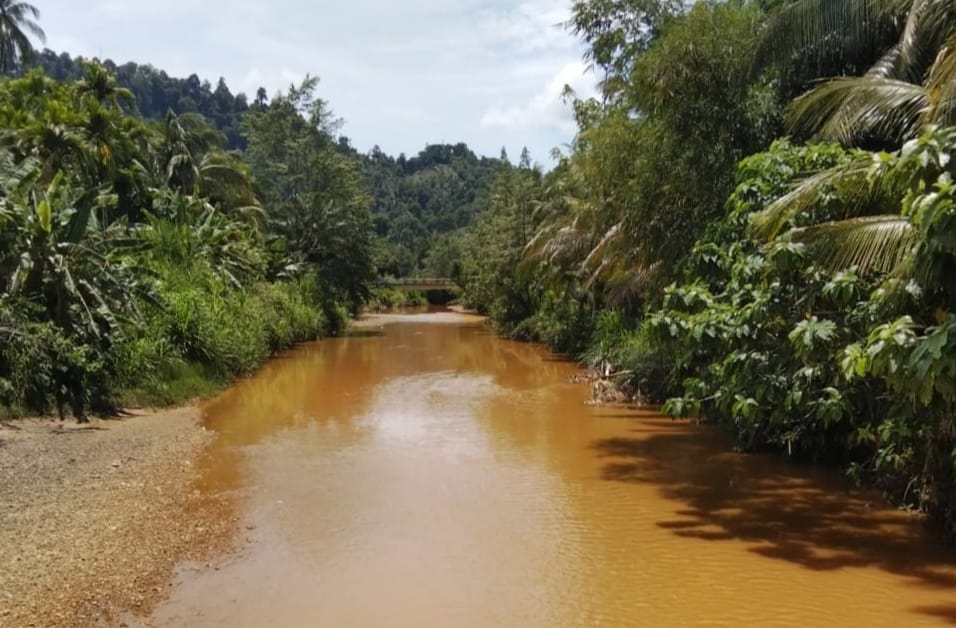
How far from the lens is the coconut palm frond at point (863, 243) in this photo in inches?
269

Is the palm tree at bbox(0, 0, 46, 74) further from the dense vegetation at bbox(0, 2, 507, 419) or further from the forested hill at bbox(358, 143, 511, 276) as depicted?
the forested hill at bbox(358, 143, 511, 276)

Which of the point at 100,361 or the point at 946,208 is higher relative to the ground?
the point at 946,208

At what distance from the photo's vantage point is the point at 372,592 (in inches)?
257

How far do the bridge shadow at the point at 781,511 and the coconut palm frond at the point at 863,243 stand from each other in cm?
270

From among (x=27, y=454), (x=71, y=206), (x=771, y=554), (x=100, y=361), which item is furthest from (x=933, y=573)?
(x=71, y=206)

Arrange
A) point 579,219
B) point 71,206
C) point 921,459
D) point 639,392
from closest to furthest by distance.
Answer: point 921,459, point 71,206, point 639,392, point 579,219

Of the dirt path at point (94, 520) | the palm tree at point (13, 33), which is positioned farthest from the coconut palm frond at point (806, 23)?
the palm tree at point (13, 33)

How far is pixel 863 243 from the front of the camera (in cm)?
702

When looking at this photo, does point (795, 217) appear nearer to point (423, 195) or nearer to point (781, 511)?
point (781, 511)

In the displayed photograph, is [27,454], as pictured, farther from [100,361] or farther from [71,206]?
[71,206]

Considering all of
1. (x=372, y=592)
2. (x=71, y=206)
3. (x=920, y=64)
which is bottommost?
A: (x=372, y=592)

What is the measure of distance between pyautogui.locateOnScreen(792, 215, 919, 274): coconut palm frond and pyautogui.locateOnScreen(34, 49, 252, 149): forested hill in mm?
130038

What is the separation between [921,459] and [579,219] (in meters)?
13.5

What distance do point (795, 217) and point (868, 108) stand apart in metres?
2.13
